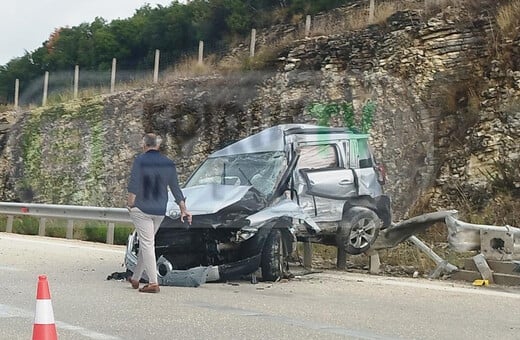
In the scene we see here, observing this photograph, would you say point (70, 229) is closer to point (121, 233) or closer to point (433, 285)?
point (121, 233)

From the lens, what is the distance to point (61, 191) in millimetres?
27859

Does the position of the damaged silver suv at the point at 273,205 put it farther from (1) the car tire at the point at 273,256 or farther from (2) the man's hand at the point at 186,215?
(2) the man's hand at the point at 186,215

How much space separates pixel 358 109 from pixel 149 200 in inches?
449

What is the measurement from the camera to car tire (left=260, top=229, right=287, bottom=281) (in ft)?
35.1

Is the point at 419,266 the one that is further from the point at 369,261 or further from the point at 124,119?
the point at 124,119

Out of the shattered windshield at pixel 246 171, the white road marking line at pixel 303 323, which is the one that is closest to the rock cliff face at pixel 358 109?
the shattered windshield at pixel 246 171

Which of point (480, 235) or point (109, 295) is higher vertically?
point (480, 235)

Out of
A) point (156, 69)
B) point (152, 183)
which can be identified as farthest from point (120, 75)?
point (152, 183)

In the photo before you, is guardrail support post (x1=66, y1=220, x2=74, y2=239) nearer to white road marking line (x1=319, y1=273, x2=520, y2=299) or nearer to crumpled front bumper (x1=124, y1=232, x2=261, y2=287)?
white road marking line (x1=319, y1=273, x2=520, y2=299)

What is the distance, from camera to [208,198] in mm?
10953

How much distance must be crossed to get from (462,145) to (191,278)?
9.52 metres

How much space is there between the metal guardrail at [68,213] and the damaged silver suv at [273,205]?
5.81m

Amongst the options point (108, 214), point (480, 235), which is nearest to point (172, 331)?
point (480, 235)

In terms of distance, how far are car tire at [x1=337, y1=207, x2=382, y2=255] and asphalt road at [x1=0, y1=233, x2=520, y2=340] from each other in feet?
1.34
